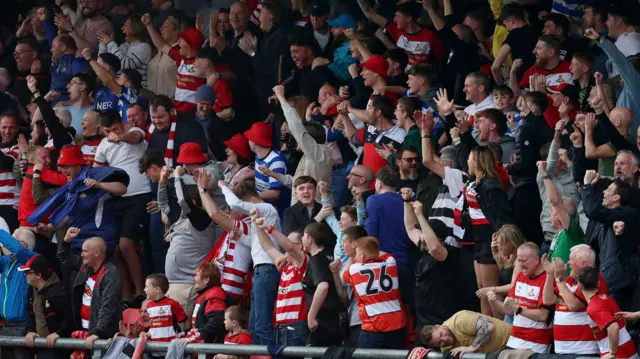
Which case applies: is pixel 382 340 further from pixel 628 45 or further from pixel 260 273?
pixel 628 45

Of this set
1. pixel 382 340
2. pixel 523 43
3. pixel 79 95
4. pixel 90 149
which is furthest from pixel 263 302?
pixel 79 95

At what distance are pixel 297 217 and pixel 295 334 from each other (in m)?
1.52

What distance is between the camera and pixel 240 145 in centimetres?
1550

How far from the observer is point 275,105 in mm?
17078

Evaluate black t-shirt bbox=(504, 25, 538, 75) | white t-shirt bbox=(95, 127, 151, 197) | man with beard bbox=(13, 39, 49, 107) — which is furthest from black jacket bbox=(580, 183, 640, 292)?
man with beard bbox=(13, 39, 49, 107)

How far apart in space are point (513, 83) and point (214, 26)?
4.58 m

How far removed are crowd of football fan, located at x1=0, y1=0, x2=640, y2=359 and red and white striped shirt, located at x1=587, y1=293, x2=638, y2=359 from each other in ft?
0.08

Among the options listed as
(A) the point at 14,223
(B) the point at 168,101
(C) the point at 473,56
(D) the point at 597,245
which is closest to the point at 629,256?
(D) the point at 597,245

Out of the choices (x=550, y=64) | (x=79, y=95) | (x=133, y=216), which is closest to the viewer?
(x=550, y=64)

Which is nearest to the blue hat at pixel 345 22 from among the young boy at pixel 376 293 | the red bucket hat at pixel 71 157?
the red bucket hat at pixel 71 157

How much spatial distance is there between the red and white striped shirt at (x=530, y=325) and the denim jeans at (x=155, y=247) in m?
5.12

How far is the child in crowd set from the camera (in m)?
13.4

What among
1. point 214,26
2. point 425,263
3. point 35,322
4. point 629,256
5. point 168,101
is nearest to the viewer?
point 629,256

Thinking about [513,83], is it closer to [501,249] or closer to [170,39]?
[501,249]
